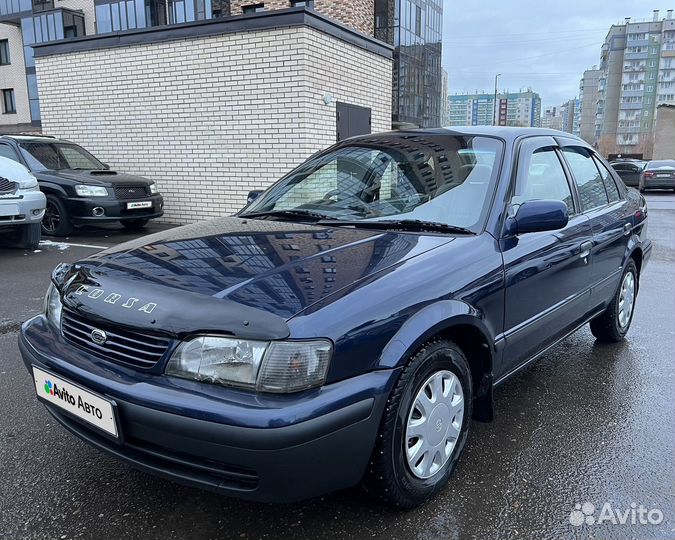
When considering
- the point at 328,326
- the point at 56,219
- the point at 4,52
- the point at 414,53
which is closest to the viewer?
the point at 328,326

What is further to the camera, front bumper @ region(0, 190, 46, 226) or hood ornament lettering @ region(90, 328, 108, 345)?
front bumper @ region(0, 190, 46, 226)

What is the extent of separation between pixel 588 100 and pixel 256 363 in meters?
110

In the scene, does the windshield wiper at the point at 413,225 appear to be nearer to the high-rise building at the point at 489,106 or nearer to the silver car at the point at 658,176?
the silver car at the point at 658,176

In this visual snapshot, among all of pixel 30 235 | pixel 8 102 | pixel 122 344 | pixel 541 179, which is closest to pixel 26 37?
pixel 8 102

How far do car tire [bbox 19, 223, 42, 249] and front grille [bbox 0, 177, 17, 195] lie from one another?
2.08ft

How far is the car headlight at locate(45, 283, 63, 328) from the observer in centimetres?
234

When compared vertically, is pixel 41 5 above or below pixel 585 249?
above

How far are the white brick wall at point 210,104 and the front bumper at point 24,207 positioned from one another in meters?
3.08

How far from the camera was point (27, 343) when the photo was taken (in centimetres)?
233

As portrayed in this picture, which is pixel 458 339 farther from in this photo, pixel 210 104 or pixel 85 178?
pixel 210 104

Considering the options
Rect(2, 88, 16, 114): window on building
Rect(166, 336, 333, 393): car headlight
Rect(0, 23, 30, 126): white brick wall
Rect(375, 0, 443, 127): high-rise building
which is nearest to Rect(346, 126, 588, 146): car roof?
Rect(166, 336, 333, 393): car headlight

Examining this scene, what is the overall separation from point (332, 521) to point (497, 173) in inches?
72.1

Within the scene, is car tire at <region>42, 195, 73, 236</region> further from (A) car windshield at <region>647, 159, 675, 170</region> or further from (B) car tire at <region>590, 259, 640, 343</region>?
(A) car windshield at <region>647, 159, 675, 170</region>

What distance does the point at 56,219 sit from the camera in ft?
28.2
